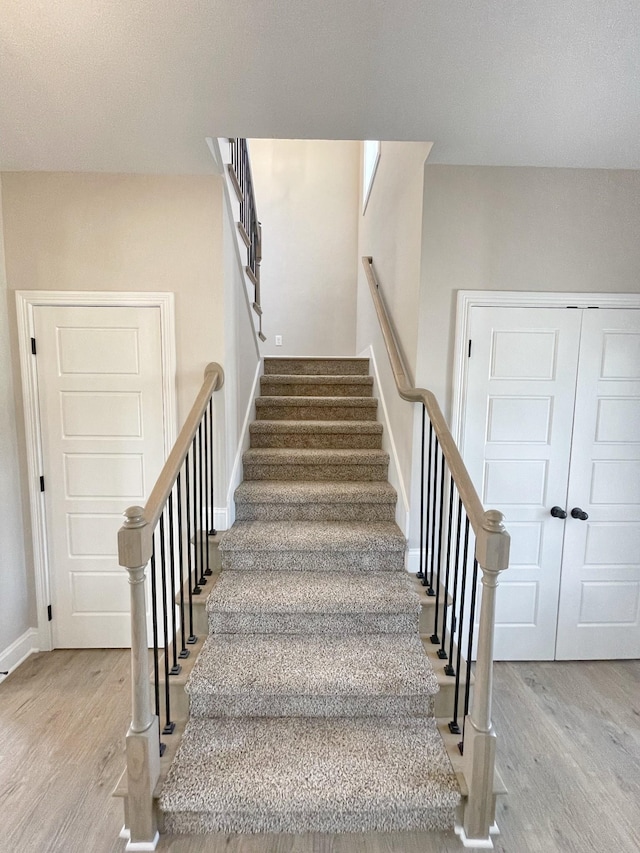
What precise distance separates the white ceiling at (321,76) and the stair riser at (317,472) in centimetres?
173

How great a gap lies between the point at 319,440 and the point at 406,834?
2.04 metres

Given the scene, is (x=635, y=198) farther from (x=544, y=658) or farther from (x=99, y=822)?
(x=99, y=822)

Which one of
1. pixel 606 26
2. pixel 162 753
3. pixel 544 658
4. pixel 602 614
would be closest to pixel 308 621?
pixel 162 753

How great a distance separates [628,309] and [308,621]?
2333 millimetres

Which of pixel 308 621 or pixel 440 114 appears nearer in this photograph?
pixel 440 114

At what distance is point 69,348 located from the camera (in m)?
2.43

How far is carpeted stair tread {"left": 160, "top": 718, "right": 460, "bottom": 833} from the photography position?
1.46 metres

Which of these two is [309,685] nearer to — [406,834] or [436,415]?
[406,834]

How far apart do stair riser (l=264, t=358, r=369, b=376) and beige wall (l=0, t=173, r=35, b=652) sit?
187cm

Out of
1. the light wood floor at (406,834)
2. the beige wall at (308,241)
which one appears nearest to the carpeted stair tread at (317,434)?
the light wood floor at (406,834)

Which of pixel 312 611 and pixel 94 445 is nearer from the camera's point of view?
pixel 312 611

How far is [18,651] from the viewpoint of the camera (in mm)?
2467

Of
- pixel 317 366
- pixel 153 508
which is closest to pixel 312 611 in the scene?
pixel 153 508

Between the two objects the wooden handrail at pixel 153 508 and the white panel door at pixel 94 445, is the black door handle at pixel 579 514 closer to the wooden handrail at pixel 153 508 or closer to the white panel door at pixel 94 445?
the wooden handrail at pixel 153 508
